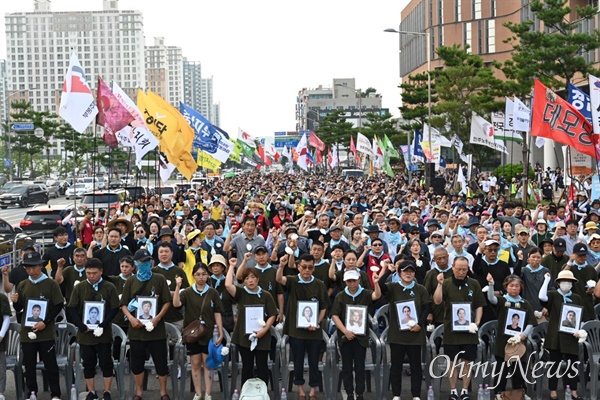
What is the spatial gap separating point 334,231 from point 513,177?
1312 inches

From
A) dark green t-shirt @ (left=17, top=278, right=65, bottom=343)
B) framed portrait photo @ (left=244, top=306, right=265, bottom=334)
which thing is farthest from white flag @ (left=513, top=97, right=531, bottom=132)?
dark green t-shirt @ (left=17, top=278, right=65, bottom=343)

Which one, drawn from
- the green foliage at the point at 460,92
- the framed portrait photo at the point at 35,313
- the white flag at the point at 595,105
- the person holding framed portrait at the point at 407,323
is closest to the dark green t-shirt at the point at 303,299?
the person holding framed portrait at the point at 407,323

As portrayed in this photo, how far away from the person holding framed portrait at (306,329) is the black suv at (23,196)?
42.5m

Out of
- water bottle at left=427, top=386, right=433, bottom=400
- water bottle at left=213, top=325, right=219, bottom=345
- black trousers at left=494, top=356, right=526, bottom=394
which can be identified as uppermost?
water bottle at left=213, top=325, right=219, bottom=345

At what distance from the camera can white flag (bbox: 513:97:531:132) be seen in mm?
22234

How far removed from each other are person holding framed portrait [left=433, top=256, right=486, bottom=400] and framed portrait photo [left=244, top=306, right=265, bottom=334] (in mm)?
1924

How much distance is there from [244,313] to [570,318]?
3.40 m

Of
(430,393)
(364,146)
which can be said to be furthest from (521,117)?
(364,146)

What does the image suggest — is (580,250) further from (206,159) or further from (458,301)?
Answer: (206,159)

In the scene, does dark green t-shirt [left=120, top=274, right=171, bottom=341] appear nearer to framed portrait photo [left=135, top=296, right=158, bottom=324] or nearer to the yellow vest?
framed portrait photo [left=135, top=296, right=158, bottom=324]

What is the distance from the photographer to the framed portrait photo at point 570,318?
28.5ft

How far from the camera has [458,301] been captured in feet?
29.0

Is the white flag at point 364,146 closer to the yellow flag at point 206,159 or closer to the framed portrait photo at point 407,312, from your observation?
the yellow flag at point 206,159

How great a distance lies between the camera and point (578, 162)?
23.5m
